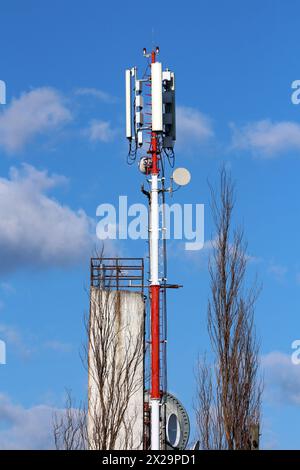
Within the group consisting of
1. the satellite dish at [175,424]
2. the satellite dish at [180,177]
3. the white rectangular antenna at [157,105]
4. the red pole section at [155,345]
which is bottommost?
the satellite dish at [175,424]

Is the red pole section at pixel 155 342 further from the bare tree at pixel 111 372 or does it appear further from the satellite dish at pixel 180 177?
the satellite dish at pixel 180 177

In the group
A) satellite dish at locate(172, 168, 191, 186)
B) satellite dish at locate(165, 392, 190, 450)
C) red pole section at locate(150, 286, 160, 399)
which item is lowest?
satellite dish at locate(165, 392, 190, 450)

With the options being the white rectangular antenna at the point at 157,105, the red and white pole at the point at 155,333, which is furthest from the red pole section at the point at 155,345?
the white rectangular antenna at the point at 157,105

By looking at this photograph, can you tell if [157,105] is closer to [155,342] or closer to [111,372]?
[155,342]

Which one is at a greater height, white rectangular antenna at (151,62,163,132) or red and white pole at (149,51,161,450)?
white rectangular antenna at (151,62,163,132)

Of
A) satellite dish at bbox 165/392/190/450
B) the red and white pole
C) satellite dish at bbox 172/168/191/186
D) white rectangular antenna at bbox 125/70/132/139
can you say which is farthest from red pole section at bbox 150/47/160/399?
white rectangular antenna at bbox 125/70/132/139

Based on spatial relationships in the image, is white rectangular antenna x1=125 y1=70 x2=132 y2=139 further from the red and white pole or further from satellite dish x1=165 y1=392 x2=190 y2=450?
satellite dish x1=165 y1=392 x2=190 y2=450

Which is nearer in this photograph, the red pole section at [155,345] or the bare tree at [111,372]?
the bare tree at [111,372]

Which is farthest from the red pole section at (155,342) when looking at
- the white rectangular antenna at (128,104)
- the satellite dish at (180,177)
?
the white rectangular antenna at (128,104)

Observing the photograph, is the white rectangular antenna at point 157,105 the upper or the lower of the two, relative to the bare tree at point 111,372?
upper

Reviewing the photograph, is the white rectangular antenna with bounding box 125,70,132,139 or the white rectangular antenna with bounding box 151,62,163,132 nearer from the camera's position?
the white rectangular antenna with bounding box 151,62,163,132

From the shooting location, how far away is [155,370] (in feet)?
129
